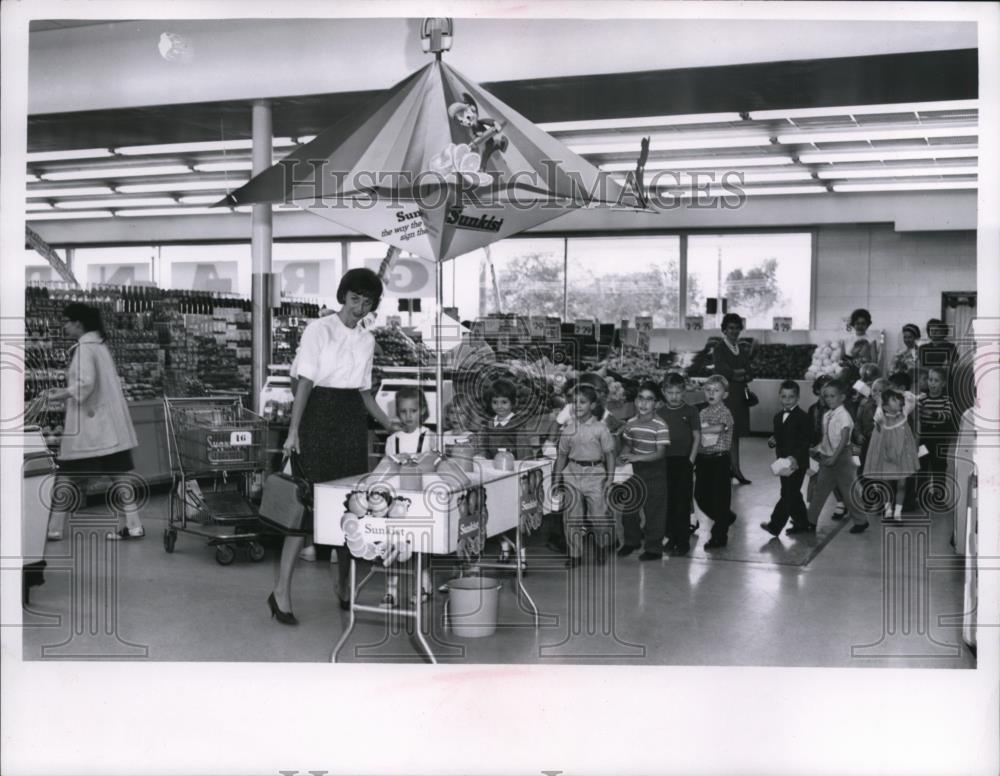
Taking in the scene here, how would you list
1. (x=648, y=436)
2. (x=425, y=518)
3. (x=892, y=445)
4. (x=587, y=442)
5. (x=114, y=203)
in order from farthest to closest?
(x=114, y=203)
(x=892, y=445)
(x=648, y=436)
(x=587, y=442)
(x=425, y=518)

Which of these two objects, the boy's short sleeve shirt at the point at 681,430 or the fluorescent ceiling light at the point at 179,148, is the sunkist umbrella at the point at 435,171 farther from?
the fluorescent ceiling light at the point at 179,148

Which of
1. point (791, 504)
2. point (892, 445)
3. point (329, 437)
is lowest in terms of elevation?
point (791, 504)

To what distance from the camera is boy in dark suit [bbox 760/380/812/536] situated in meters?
7.08

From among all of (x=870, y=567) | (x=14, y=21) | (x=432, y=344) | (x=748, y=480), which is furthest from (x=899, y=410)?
(x=14, y=21)

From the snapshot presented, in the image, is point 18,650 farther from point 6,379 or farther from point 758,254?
point 758,254

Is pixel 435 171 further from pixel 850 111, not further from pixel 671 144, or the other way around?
pixel 671 144

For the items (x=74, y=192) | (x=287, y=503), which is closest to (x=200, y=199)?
(x=74, y=192)

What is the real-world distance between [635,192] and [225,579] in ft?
10.7

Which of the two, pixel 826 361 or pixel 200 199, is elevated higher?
pixel 200 199

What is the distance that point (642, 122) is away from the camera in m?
9.48

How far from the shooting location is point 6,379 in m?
3.69

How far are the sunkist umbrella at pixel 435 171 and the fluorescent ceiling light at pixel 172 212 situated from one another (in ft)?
35.8

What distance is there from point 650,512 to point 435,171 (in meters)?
2.81

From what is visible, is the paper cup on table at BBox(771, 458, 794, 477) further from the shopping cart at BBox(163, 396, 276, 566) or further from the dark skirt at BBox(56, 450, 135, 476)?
the dark skirt at BBox(56, 450, 135, 476)
